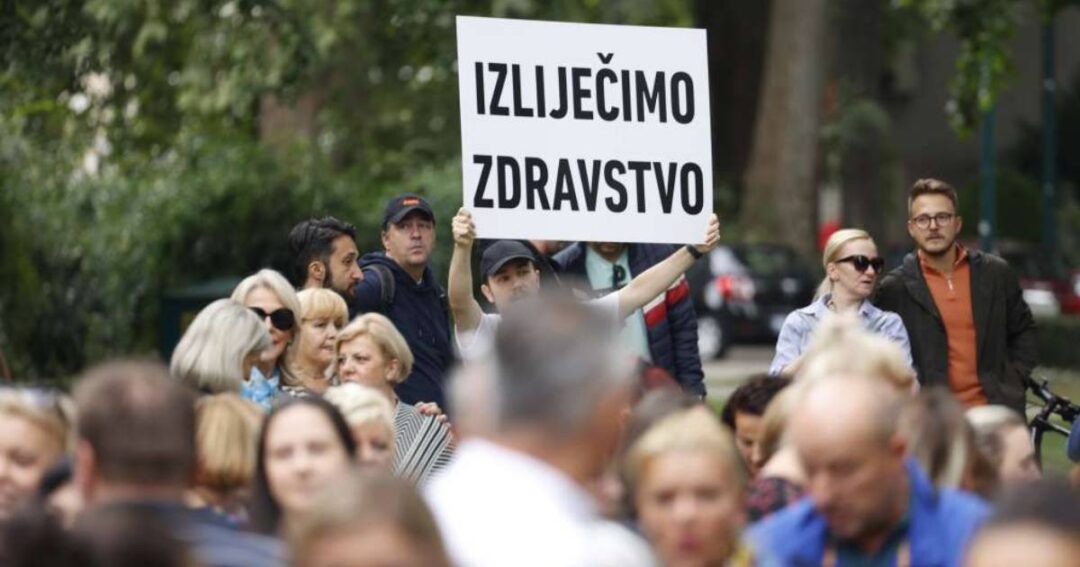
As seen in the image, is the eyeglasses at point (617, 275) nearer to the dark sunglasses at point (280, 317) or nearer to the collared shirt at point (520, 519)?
the dark sunglasses at point (280, 317)

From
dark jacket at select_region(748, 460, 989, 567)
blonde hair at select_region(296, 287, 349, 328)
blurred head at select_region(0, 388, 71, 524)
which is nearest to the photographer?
dark jacket at select_region(748, 460, 989, 567)

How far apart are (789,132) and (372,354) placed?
73.7ft

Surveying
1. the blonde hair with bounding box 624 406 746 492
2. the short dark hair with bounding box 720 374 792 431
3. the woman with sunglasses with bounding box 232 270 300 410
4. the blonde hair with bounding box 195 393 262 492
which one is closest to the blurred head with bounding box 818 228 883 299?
the woman with sunglasses with bounding box 232 270 300 410

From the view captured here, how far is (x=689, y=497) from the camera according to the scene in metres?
4.90

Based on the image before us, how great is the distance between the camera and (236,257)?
22531 mm

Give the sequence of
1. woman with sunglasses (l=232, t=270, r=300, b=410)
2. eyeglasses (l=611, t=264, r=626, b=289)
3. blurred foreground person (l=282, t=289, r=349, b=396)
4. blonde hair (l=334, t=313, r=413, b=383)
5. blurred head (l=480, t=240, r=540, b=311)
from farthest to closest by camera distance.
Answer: eyeglasses (l=611, t=264, r=626, b=289)
blurred head (l=480, t=240, r=540, b=311)
blurred foreground person (l=282, t=289, r=349, b=396)
woman with sunglasses (l=232, t=270, r=300, b=410)
blonde hair (l=334, t=313, r=413, b=383)

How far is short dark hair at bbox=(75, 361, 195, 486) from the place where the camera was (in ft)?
15.3

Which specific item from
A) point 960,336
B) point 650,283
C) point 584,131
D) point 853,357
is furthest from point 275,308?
point 853,357

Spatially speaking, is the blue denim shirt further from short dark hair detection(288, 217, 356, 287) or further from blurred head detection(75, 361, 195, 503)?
blurred head detection(75, 361, 195, 503)

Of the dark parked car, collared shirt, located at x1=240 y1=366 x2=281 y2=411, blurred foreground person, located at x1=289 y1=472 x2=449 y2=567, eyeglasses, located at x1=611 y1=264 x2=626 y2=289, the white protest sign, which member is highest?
the white protest sign

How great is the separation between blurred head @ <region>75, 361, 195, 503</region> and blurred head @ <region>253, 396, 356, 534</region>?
29.2 inches

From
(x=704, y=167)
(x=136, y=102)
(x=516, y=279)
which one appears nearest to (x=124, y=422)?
(x=516, y=279)

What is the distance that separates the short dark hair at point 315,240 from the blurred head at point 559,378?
5935 mm

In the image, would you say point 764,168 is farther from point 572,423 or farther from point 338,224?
point 572,423
